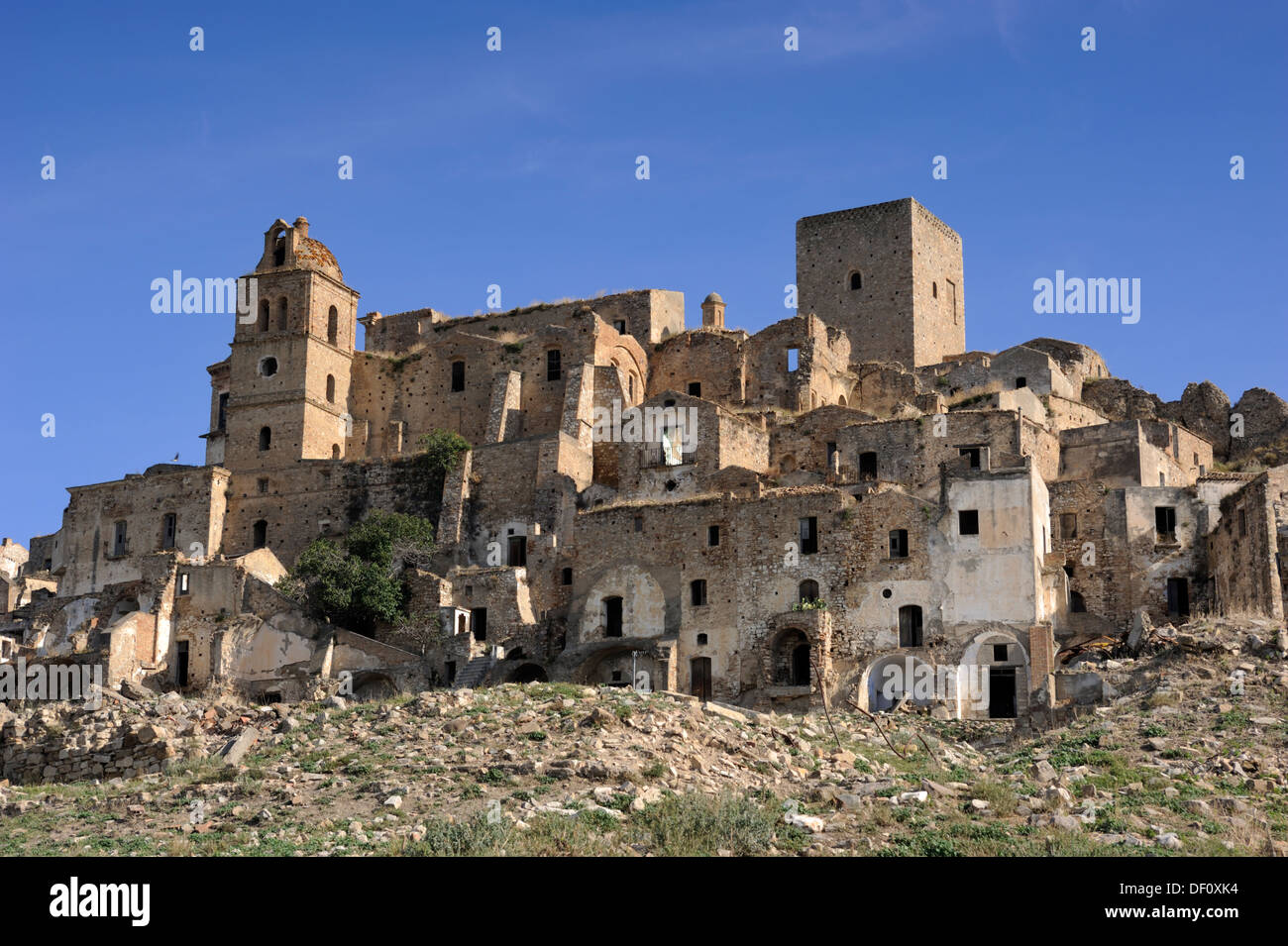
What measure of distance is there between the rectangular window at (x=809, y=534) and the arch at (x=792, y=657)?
2.43 metres

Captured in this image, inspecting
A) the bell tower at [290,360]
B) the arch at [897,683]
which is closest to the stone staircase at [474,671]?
the arch at [897,683]

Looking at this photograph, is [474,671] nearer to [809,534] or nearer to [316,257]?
[809,534]

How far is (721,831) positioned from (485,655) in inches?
1009

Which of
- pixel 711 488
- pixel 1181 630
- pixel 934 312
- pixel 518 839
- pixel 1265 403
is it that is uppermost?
pixel 934 312

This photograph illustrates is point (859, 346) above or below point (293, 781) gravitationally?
above

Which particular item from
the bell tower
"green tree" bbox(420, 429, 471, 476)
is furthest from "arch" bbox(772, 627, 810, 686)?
the bell tower

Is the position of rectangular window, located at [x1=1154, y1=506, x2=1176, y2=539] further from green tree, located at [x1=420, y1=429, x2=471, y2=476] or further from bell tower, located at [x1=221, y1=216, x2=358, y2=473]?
bell tower, located at [x1=221, y1=216, x2=358, y2=473]

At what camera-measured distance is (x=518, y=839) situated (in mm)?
21672

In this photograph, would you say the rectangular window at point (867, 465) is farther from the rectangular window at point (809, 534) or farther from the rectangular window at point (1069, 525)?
the rectangular window at point (1069, 525)
